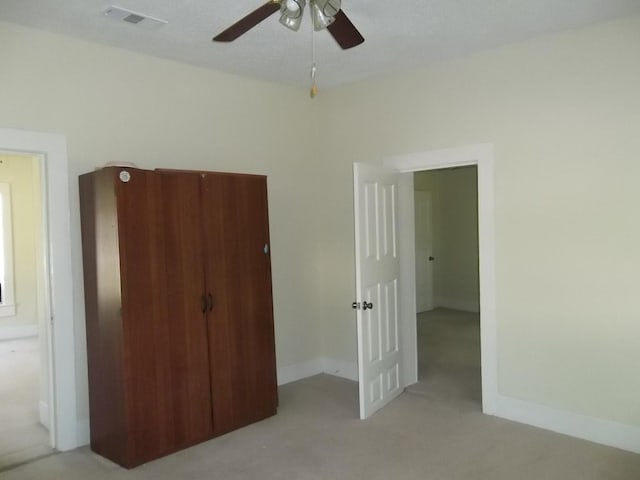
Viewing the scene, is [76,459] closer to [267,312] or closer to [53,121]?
[267,312]

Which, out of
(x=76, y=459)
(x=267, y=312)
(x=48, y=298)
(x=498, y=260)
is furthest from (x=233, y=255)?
(x=498, y=260)

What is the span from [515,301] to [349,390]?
5.37 feet

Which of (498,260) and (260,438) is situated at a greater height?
(498,260)

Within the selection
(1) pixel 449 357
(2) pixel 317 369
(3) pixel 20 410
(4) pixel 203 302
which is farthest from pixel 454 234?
(3) pixel 20 410

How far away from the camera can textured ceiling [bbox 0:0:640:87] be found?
9.52 ft

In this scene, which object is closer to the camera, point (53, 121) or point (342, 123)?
point (53, 121)

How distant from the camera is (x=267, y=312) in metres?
3.84

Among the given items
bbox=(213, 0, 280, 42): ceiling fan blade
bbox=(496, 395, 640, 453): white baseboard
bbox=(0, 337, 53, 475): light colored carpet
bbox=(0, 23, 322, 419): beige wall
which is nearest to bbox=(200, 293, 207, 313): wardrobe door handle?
bbox=(0, 23, 322, 419): beige wall

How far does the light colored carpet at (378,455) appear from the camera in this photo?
2973 mm

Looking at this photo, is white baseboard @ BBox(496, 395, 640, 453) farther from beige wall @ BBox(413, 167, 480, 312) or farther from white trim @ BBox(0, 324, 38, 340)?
white trim @ BBox(0, 324, 38, 340)

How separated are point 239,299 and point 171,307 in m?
0.53

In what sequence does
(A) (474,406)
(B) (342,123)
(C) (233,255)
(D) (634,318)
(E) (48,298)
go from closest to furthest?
(D) (634,318), (E) (48,298), (C) (233,255), (A) (474,406), (B) (342,123)

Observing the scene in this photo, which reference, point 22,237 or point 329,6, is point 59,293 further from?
point 22,237

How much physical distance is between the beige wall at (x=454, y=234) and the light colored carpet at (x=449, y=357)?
495 millimetres
